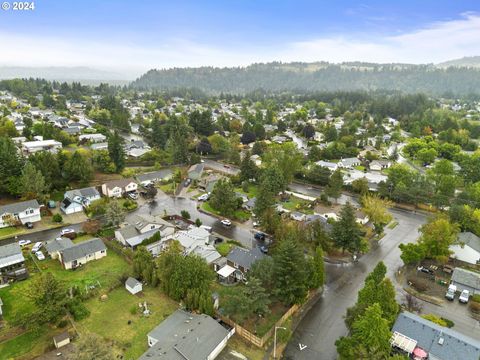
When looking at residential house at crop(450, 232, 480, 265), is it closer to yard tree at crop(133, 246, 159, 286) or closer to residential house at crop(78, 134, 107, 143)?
yard tree at crop(133, 246, 159, 286)

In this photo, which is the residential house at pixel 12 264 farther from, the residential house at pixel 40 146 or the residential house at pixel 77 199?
the residential house at pixel 40 146

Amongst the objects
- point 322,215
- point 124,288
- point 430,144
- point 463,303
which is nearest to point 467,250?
point 463,303

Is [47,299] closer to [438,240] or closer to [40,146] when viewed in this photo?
[438,240]

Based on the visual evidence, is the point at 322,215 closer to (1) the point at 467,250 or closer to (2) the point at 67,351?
(1) the point at 467,250

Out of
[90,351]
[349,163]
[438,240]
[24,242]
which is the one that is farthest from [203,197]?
[349,163]

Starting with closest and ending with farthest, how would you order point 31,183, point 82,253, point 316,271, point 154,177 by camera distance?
point 316,271 < point 82,253 < point 31,183 < point 154,177
